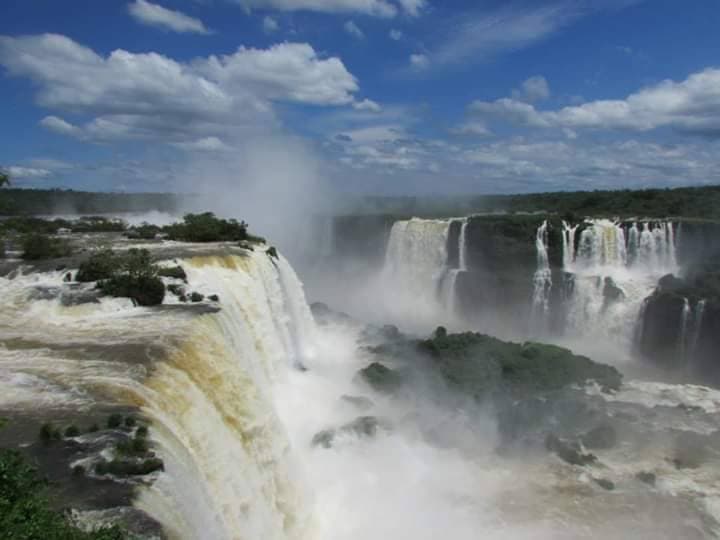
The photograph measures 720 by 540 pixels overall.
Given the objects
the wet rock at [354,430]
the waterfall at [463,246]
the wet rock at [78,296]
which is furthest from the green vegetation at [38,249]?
the waterfall at [463,246]

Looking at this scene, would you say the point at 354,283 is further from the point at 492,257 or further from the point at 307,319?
the point at 307,319

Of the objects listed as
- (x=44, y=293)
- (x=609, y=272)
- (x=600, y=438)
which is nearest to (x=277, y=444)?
(x=44, y=293)

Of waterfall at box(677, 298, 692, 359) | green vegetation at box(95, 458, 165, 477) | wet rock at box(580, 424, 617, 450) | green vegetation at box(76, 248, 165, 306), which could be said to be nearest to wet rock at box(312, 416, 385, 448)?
green vegetation at box(76, 248, 165, 306)

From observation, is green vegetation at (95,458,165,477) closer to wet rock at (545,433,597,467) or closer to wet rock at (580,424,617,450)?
wet rock at (545,433,597,467)

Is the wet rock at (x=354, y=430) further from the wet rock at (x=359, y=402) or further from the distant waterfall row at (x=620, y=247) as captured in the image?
the distant waterfall row at (x=620, y=247)

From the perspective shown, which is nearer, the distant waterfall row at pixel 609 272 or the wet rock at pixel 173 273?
the wet rock at pixel 173 273

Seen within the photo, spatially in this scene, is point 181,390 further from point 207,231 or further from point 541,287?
point 541,287

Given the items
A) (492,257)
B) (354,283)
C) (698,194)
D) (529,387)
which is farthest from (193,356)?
(698,194)
